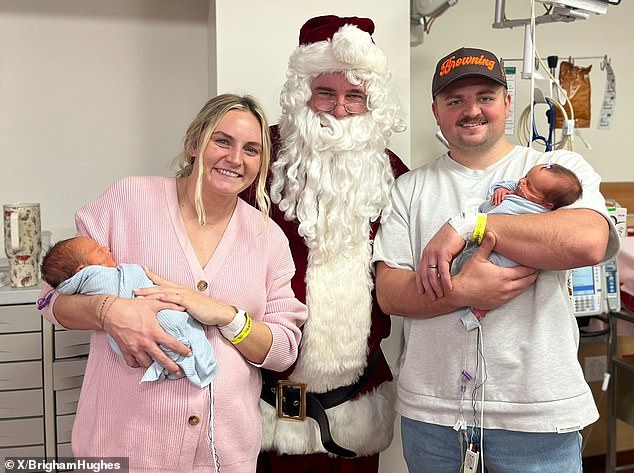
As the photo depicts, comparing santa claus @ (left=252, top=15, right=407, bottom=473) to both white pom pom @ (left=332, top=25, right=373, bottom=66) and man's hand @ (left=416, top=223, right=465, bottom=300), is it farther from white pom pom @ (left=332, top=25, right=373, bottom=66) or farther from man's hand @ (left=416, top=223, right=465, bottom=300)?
man's hand @ (left=416, top=223, right=465, bottom=300)

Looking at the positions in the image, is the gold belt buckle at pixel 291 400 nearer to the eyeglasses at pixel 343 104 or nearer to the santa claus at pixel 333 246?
the santa claus at pixel 333 246

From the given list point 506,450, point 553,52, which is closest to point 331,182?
point 506,450

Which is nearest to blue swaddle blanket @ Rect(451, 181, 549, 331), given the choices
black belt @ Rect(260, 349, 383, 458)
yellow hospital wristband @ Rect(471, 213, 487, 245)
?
yellow hospital wristband @ Rect(471, 213, 487, 245)

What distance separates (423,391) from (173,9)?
194 cm

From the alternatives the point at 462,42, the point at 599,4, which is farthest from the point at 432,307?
the point at 462,42

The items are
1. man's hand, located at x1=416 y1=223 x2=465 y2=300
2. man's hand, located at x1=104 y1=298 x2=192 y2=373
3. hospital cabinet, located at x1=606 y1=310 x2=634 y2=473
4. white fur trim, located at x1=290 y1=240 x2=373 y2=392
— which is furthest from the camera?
hospital cabinet, located at x1=606 y1=310 x2=634 y2=473

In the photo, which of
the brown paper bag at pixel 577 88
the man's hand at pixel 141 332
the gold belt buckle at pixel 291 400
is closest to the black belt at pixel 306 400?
the gold belt buckle at pixel 291 400

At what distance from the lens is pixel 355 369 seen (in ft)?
5.90

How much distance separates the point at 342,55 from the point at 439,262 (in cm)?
69

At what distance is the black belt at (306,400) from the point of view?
5.81 feet

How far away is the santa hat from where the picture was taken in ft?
5.92

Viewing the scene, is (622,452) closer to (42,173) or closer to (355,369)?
(355,369)

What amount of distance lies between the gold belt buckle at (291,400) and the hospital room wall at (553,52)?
1.35m

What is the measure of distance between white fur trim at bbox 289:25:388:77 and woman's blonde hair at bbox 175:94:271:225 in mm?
332
